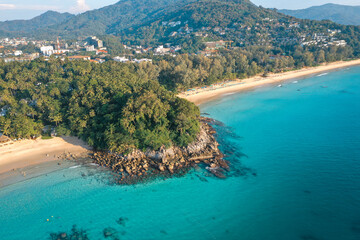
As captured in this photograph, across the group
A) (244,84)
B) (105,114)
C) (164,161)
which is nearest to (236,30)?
(244,84)

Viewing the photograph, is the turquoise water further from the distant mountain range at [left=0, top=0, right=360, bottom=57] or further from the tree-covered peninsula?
the distant mountain range at [left=0, top=0, right=360, bottom=57]

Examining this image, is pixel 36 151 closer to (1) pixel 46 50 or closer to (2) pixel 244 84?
(2) pixel 244 84

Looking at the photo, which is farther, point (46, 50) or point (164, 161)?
point (46, 50)

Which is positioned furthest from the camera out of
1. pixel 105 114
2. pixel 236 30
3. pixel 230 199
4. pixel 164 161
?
pixel 236 30

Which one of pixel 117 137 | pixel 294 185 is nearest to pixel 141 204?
pixel 117 137

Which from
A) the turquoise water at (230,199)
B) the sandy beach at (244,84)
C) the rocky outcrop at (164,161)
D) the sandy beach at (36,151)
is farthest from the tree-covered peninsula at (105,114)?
the sandy beach at (244,84)

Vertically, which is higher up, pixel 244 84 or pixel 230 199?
pixel 244 84

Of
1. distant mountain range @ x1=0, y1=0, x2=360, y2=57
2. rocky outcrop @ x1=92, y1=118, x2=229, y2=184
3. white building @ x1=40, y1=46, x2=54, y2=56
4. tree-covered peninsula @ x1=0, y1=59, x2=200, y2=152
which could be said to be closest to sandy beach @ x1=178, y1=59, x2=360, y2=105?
tree-covered peninsula @ x1=0, y1=59, x2=200, y2=152
